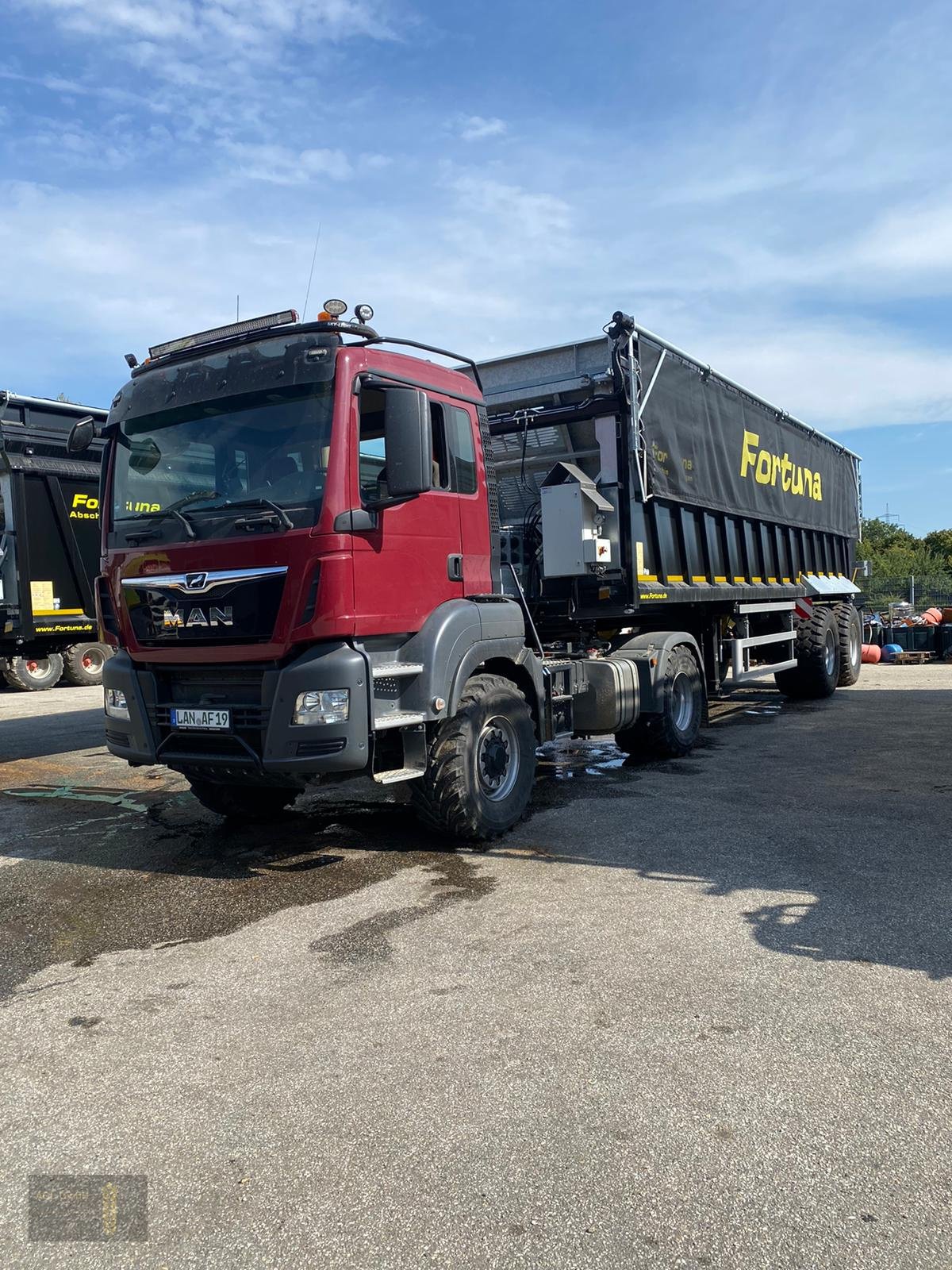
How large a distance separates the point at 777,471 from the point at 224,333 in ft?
26.8

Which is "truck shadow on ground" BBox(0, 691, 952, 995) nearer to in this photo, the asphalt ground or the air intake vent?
the asphalt ground

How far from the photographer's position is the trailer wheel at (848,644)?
14.3m

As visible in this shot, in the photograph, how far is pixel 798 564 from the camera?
13039 mm

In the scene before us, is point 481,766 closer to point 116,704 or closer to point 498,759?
point 498,759

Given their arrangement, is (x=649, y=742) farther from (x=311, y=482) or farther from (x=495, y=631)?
(x=311, y=482)

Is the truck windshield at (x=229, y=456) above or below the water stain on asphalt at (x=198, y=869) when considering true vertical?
above

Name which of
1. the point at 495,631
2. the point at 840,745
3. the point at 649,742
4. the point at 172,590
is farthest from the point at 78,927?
the point at 840,745

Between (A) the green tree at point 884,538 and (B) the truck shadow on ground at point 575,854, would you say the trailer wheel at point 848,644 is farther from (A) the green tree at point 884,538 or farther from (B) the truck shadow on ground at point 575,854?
(A) the green tree at point 884,538

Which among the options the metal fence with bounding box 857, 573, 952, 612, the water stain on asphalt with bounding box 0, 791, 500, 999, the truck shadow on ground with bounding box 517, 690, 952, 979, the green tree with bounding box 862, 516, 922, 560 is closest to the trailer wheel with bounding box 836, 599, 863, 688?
the truck shadow on ground with bounding box 517, 690, 952, 979

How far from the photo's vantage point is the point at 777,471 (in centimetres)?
1195

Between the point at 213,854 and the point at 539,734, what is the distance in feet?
7.74

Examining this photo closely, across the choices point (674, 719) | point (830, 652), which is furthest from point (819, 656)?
point (674, 719)

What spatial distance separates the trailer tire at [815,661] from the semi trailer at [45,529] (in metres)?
8.81

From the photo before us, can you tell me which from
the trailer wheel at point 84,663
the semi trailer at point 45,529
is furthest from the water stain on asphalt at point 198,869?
the trailer wheel at point 84,663
